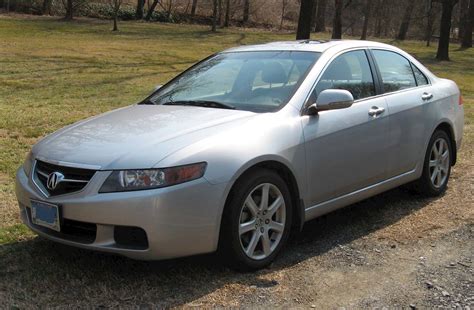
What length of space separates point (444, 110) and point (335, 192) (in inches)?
76.1

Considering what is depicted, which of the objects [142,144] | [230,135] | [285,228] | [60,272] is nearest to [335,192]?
[285,228]

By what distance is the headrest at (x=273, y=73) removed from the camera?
455 centimetres

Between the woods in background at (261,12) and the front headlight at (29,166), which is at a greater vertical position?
the woods in background at (261,12)

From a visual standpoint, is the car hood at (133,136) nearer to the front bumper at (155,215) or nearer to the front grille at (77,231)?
the front bumper at (155,215)

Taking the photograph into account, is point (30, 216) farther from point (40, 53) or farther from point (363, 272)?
point (40, 53)

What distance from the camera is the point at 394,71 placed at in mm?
5406

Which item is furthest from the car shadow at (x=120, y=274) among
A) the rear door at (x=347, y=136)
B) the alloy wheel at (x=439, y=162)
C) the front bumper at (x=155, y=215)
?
the alloy wheel at (x=439, y=162)

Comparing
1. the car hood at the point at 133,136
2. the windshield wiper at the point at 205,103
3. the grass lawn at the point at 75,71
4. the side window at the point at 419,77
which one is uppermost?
the side window at the point at 419,77

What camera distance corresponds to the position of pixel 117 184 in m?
3.47

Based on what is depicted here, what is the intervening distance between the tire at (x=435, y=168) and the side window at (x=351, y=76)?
40.9 inches

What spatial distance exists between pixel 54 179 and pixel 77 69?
47.2 ft

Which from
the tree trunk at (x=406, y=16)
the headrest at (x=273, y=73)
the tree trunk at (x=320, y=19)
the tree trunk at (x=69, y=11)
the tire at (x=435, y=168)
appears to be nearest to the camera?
the headrest at (x=273, y=73)

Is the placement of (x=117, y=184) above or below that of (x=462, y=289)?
above

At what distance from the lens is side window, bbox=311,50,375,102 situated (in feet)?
15.2
